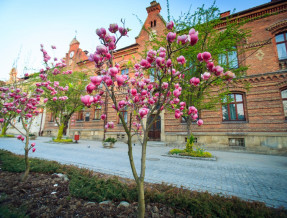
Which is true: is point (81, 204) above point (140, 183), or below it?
below

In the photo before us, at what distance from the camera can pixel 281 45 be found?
430 inches

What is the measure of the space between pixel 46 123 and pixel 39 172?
23057mm

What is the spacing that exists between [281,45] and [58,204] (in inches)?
662

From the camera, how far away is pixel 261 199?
3.13 m

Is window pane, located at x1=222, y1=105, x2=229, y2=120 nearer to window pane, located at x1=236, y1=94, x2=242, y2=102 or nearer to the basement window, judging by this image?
window pane, located at x1=236, y1=94, x2=242, y2=102

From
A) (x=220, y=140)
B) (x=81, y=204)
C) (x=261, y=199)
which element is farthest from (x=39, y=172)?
(x=220, y=140)

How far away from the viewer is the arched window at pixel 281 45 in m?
10.7

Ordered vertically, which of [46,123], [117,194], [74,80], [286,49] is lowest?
[117,194]

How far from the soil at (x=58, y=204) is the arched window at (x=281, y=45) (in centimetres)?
1467

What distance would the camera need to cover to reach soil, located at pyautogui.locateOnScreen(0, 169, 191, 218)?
217 cm

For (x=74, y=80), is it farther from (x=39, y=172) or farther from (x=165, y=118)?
(x=39, y=172)

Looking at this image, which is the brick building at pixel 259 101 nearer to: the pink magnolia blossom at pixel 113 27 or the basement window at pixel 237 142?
the basement window at pixel 237 142

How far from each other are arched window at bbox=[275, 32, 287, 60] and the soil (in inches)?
577

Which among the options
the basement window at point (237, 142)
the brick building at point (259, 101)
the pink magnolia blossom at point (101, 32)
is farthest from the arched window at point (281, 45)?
the pink magnolia blossom at point (101, 32)
